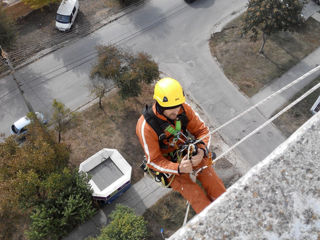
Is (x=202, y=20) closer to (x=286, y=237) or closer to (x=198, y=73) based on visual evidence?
(x=198, y=73)

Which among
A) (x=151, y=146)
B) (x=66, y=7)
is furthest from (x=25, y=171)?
(x=66, y=7)

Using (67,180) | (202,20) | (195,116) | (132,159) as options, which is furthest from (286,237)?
(202,20)

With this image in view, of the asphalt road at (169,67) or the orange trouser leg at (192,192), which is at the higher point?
the orange trouser leg at (192,192)

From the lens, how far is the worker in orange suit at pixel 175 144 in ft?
20.5

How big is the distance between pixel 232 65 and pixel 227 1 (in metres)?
8.40

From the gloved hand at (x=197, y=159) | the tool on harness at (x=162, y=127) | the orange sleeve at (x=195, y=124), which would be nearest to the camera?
the gloved hand at (x=197, y=159)

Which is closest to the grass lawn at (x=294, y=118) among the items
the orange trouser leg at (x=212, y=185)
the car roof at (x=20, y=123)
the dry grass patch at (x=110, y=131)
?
the dry grass patch at (x=110, y=131)

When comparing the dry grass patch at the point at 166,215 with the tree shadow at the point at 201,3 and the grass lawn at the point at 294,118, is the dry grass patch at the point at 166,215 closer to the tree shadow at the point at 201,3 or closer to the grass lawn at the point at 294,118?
the grass lawn at the point at 294,118

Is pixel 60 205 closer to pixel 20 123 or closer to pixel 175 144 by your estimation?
pixel 20 123

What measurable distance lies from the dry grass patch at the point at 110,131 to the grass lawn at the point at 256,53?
6852 mm

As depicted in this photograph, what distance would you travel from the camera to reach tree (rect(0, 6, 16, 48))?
19.5m

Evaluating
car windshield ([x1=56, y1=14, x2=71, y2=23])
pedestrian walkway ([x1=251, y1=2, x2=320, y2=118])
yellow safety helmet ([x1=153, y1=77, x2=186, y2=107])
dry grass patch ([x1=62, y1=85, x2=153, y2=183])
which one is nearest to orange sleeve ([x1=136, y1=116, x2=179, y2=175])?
yellow safety helmet ([x1=153, y1=77, x2=186, y2=107])

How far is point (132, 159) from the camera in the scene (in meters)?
17.1

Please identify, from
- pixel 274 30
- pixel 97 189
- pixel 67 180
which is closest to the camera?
pixel 67 180
